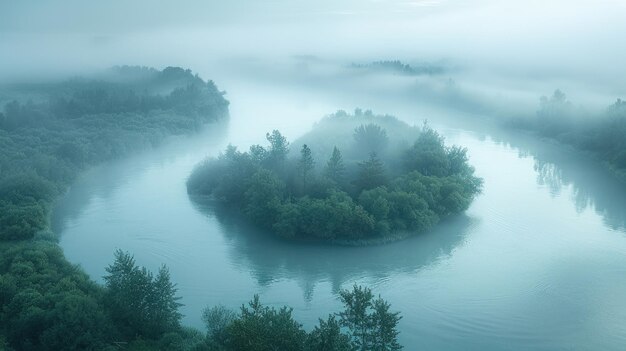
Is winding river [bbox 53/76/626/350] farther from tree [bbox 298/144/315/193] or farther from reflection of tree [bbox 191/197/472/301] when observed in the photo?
tree [bbox 298/144/315/193]

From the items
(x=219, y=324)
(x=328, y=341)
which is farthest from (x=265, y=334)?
(x=219, y=324)

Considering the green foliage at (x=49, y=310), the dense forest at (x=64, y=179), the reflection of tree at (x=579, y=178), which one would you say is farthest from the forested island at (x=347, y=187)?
the green foliage at (x=49, y=310)

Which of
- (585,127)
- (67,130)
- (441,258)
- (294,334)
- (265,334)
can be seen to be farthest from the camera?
(585,127)

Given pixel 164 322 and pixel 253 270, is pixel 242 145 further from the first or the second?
pixel 164 322

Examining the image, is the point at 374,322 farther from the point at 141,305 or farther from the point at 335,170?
the point at 335,170

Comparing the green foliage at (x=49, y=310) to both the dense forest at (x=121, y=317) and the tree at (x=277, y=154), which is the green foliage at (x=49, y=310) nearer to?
the dense forest at (x=121, y=317)

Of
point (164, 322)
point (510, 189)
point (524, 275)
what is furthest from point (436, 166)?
point (164, 322)

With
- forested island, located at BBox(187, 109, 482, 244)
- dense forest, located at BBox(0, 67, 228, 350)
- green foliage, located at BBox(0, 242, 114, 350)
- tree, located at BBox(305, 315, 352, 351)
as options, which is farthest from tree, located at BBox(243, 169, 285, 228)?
tree, located at BBox(305, 315, 352, 351)
